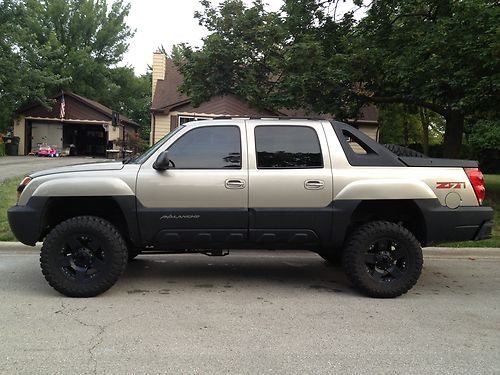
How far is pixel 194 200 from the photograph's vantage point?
209 inches

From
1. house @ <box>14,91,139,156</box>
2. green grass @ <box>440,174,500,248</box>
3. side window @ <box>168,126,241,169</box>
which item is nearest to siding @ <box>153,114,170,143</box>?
house @ <box>14,91,139,156</box>

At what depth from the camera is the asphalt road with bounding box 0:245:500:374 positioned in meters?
3.71

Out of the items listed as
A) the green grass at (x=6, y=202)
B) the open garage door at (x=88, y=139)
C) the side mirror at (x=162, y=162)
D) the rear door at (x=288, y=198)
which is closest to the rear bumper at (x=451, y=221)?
the rear door at (x=288, y=198)

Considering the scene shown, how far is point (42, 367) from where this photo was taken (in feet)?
11.7

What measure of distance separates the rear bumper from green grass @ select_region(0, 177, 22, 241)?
611 centimetres

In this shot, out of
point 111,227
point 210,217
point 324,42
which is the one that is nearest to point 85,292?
point 111,227

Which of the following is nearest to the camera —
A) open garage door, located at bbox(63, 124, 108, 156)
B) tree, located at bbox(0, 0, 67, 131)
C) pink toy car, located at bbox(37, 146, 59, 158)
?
tree, located at bbox(0, 0, 67, 131)

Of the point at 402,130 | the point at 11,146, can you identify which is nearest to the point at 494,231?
the point at 402,130

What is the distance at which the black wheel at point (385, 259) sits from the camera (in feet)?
17.7

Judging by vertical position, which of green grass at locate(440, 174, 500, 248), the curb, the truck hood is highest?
the truck hood

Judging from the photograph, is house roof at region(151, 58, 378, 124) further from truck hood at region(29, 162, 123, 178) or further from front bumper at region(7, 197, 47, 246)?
front bumper at region(7, 197, 47, 246)

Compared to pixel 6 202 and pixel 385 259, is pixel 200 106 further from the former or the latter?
pixel 385 259

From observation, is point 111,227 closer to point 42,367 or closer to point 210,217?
point 210,217

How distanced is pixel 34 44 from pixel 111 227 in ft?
110
